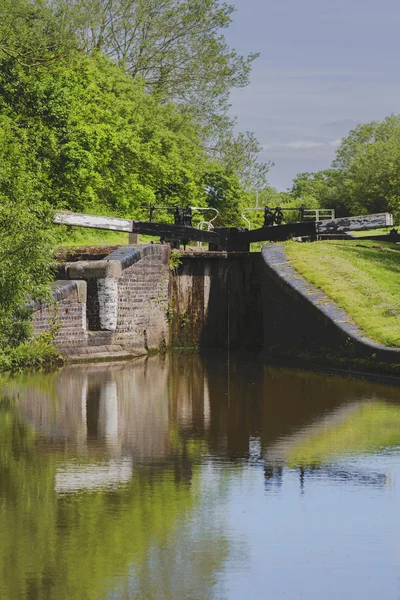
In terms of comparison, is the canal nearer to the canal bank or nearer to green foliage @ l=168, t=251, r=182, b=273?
the canal bank

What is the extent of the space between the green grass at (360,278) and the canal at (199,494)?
9.39ft

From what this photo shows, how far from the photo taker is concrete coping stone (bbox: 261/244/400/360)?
18.2 metres

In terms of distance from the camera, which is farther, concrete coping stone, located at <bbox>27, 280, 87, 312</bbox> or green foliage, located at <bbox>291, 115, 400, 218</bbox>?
green foliage, located at <bbox>291, 115, 400, 218</bbox>

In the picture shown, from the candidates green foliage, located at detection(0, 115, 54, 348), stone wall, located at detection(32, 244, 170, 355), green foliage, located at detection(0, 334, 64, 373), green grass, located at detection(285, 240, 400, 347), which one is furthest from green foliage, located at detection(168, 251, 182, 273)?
green foliage, located at detection(0, 115, 54, 348)

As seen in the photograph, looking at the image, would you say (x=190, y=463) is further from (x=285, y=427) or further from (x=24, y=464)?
(x=285, y=427)

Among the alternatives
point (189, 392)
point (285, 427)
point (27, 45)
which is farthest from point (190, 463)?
point (27, 45)

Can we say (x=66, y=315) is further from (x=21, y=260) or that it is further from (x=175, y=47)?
(x=175, y=47)

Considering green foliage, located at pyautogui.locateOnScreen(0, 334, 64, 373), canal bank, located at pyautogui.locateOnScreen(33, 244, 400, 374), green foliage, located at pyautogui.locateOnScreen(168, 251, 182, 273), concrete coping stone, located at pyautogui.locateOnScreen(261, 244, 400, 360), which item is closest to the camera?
green foliage, located at pyautogui.locateOnScreen(0, 334, 64, 373)

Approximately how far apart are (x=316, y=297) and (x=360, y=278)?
2101mm

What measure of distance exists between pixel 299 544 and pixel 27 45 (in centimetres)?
2459

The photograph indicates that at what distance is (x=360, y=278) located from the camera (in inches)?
869

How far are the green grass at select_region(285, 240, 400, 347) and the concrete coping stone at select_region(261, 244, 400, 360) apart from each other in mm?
119

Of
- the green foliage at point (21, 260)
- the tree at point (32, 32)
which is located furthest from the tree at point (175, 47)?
the green foliage at point (21, 260)

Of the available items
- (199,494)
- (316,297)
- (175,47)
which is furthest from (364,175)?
(199,494)
